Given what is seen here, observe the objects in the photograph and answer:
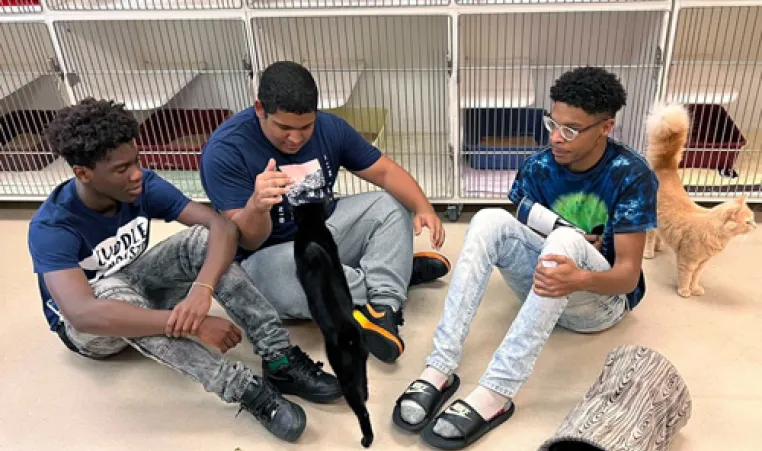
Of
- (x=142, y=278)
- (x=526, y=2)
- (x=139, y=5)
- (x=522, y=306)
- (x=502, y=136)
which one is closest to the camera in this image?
(x=522, y=306)

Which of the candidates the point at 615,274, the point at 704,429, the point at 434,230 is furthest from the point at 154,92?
the point at 704,429

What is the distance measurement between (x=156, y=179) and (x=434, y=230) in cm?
69

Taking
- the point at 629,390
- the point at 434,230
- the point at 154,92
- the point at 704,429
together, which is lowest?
the point at 704,429

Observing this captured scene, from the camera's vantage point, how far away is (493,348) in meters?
1.81

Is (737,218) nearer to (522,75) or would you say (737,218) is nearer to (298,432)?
(522,75)

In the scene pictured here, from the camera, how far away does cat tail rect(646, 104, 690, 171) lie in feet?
5.87

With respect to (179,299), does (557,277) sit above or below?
above

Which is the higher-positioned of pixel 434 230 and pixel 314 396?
pixel 434 230

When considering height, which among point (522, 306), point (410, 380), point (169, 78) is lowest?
point (410, 380)

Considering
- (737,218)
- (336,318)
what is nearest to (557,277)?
(336,318)

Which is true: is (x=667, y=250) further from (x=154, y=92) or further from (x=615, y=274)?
(x=154, y=92)

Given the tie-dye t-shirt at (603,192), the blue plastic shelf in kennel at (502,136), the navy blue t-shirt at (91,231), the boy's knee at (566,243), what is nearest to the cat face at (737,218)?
the tie-dye t-shirt at (603,192)

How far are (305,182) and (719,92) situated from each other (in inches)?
54.2

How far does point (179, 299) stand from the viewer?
5.97 ft
